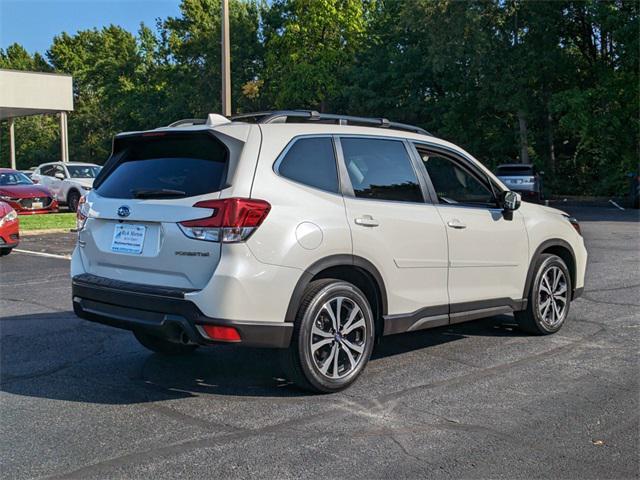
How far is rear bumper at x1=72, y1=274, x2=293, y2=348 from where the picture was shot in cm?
457

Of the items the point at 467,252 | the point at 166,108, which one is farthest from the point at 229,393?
the point at 166,108

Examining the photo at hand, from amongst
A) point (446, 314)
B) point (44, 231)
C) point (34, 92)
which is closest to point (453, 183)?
point (446, 314)

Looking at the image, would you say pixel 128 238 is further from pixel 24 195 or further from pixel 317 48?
pixel 317 48

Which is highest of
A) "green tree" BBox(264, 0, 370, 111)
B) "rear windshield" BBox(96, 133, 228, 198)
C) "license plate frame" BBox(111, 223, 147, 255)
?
"green tree" BBox(264, 0, 370, 111)

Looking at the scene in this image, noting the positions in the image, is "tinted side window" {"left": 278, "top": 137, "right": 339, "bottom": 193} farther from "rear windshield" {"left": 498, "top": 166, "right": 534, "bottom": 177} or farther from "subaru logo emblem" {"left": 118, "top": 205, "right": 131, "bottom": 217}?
"rear windshield" {"left": 498, "top": 166, "right": 534, "bottom": 177}

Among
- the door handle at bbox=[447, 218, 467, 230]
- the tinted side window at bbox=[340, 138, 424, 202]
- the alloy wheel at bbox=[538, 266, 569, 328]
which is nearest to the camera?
the tinted side window at bbox=[340, 138, 424, 202]

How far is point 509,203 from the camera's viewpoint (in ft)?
20.4

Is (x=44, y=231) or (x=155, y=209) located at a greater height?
(x=155, y=209)

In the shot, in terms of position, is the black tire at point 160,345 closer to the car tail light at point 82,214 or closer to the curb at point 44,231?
the car tail light at point 82,214

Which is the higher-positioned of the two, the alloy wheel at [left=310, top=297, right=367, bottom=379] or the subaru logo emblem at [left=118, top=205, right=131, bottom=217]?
the subaru logo emblem at [left=118, top=205, right=131, bottom=217]

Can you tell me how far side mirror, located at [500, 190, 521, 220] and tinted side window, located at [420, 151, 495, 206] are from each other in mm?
100

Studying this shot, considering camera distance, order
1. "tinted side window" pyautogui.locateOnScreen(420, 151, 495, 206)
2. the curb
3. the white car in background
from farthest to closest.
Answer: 1. the white car in background
2. the curb
3. "tinted side window" pyautogui.locateOnScreen(420, 151, 495, 206)

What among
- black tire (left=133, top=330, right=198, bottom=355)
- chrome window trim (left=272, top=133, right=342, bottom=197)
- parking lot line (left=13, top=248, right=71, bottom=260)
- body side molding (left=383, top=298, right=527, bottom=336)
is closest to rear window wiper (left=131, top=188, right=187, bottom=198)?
chrome window trim (left=272, top=133, right=342, bottom=197)

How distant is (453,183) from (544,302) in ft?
5.13
